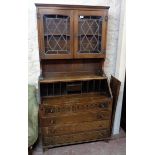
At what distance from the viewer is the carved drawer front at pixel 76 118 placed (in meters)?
1.81

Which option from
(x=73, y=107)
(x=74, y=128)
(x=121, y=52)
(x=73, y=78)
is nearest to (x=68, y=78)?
(x=73, y=78)

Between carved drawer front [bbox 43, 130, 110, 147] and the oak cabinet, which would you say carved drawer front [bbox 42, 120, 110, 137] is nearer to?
carved drawer front [bbox 43, 130, 110, 147]

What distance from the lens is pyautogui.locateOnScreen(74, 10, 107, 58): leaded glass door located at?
68.7 inches

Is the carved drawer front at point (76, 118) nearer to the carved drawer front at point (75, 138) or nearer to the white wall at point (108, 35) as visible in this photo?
the carved drawer front at point (75, 138)

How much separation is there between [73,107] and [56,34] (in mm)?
871

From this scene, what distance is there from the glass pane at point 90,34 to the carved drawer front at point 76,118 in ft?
2.51

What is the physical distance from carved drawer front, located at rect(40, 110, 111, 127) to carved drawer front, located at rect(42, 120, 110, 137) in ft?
0.18
